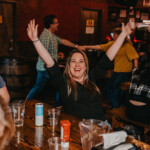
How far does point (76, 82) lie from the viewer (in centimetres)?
215

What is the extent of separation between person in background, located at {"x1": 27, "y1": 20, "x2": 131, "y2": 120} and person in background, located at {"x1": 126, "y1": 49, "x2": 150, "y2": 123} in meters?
0.47

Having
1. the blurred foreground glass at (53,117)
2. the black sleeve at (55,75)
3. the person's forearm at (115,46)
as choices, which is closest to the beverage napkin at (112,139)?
the blurred foreground glass at (53,117)

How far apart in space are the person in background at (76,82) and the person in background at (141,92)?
1.55 ft

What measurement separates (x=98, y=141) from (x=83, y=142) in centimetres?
9

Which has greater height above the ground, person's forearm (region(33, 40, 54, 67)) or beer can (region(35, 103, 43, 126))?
person's forearm (region(33, 40, 54, 67))

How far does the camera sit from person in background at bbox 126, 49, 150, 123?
253 centimetres

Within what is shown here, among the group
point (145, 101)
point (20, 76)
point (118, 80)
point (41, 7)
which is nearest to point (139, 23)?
point (41, 7)

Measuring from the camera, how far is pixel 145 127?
2629 millimetres

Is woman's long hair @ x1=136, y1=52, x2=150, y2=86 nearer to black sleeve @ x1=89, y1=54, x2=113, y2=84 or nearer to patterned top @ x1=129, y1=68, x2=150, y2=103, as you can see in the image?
patterned top @ x1=129, y1=68, x2=150, y2=103

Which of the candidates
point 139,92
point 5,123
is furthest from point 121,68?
point 5,123

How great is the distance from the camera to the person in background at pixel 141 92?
2.53m

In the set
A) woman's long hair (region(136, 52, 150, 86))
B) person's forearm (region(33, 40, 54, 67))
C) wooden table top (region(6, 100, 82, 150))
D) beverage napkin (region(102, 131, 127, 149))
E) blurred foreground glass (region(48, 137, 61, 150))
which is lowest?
wooden table top (region(6, 100, 82, 150))

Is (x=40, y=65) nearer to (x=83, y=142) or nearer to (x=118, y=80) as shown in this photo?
(x=118, y=80)

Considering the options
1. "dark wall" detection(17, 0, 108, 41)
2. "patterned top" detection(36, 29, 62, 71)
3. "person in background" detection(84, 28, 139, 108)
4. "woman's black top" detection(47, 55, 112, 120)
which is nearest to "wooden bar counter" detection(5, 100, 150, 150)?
"woman's black top" detection(47, 55, 112, 120)
